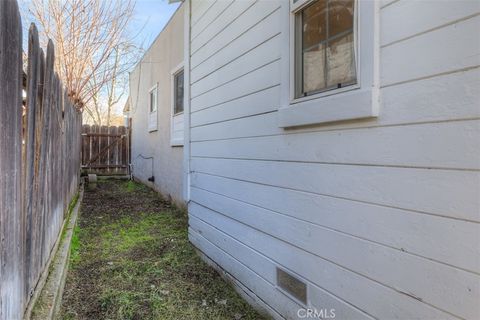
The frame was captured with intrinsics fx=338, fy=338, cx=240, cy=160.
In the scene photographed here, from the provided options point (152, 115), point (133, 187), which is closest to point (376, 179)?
point (152, 115)

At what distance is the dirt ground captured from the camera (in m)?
2.61

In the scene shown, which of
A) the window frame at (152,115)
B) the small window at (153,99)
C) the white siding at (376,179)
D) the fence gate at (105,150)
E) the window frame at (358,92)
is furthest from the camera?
the fence gate at (105,150)

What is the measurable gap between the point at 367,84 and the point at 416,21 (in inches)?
12.7

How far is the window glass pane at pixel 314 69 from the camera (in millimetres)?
2012

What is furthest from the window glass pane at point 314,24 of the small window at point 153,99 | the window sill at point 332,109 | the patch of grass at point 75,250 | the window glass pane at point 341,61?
the small window at point 153,99

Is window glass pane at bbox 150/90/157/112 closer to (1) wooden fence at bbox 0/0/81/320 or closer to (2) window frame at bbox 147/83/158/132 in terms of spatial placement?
(2) window frame at bbox 147/83/158/132

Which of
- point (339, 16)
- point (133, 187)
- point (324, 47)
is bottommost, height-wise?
point (133, 187)

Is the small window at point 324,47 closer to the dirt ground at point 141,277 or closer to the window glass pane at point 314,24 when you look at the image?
the window glass pane at point 314,24

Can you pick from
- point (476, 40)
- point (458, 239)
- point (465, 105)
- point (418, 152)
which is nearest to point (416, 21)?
point (476, 40)

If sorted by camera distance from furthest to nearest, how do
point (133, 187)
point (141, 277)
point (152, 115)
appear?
point (133, 187) → point (152, 115) → point (141, 277)

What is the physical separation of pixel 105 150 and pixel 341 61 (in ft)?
35.3

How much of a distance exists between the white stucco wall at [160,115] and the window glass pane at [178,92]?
0.24m

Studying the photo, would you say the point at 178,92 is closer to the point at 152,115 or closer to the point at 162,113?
the point at 162,113

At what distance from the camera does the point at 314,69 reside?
208 cm
